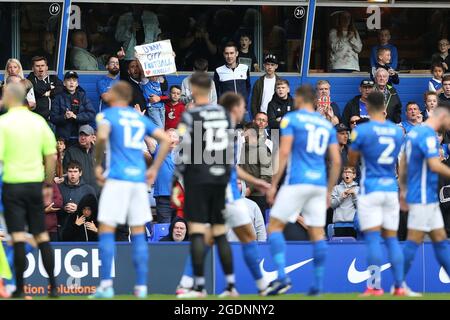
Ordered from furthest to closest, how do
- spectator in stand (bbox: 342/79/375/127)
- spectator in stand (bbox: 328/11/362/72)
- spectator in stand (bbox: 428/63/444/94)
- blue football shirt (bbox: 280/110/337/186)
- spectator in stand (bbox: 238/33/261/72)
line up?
spectator in stand (bbox: 328/11/362/72)
spectator in stand (bbox: 428/63/444/94)
spectator in stand (bbox: 238/33/261/72)
spectator in stand (bbox: 342/79/375/127)
blue football shirt (bbox: 280/110/337/186)

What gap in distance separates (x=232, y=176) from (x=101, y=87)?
759 centimetres

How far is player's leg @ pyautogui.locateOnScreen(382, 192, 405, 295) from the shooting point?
16078mm

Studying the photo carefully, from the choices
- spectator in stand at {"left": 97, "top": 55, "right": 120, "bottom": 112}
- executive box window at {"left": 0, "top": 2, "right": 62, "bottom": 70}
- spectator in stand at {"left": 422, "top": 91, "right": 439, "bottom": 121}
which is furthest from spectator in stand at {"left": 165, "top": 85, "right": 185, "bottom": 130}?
spectator in stand at {"left": 422, "top": 91, "right": 439, "bottom": 121}

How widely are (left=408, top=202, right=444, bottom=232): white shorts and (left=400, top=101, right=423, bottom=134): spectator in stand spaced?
6830 millimetres

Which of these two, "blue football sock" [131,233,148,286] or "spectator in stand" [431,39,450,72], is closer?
"blue football sock" [131,233,148,286]

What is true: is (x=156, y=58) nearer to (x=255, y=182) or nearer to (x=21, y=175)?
(x=255, y=182)

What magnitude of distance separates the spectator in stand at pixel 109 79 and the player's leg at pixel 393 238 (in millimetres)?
8365

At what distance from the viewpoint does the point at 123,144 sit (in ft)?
50.2

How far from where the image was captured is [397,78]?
80.2 feet

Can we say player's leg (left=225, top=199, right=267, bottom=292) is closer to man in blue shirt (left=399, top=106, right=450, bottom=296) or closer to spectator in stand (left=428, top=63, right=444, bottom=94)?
man in blue shirt (left=399, top=106, right=450, bottom=296)

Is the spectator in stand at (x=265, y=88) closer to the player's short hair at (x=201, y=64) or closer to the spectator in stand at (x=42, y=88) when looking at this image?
the player's short hair at (x=201, y=64)

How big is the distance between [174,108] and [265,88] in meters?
1.67

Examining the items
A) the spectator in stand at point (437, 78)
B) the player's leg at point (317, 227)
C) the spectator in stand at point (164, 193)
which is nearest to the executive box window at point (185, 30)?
the spectator in stand at point (437, 78)

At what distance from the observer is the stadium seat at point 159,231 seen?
70.1 feet
